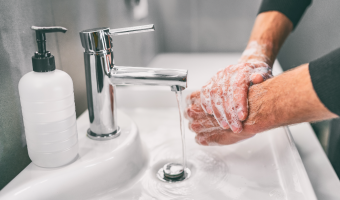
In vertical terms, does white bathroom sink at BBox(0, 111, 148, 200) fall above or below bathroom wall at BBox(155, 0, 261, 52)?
below

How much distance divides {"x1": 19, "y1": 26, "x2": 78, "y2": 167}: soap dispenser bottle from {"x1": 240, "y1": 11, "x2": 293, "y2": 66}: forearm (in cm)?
50

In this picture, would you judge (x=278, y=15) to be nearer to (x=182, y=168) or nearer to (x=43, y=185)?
(x=182, y=168)

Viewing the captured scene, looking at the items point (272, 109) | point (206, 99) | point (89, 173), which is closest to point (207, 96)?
point (206, 99)

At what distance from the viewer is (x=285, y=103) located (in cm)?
47

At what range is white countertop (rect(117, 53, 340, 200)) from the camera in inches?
20.5

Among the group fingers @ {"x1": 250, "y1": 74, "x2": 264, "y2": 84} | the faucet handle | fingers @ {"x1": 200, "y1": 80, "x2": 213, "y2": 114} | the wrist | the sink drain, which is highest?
the faucet handle

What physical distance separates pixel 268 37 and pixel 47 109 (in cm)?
66

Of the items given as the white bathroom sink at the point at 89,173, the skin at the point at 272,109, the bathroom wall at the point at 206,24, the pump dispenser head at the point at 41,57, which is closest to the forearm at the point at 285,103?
the skin at the point at 272,109

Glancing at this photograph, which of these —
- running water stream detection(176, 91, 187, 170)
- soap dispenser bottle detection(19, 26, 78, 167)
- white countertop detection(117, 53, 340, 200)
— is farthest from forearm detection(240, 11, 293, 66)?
soap dispenser bottle detection(19, 26, 78, 167)

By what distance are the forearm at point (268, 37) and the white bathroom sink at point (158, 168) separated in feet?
0.75

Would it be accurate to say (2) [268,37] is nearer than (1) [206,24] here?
Yes

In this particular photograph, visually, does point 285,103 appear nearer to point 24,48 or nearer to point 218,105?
point 218,105

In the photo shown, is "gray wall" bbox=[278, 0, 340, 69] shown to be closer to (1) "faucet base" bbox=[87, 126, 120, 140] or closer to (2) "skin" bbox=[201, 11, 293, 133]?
(2) "skin" bbox=[201, 11, 293, 133]

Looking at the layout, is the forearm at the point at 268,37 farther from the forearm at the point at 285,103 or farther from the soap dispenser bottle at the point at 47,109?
the soap dispenser bottle at the point at 47,109
